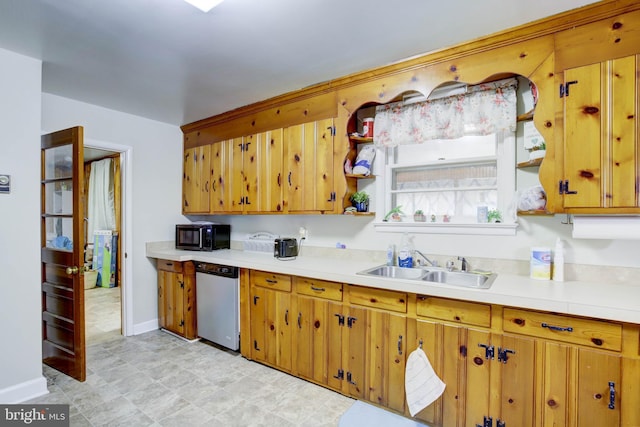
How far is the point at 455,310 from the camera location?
1.84m

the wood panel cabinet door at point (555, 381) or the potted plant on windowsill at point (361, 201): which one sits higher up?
the potted plant on windowsill at point (361, 201)

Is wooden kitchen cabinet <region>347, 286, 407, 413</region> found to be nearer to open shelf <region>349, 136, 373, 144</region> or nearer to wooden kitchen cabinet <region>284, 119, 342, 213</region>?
wooden kitchen cabinet <region>284, 119, 342, 213</region>

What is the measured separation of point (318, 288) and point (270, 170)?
50.7 inches

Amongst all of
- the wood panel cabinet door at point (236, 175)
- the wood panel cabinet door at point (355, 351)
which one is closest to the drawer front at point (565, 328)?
the wood panel cabinet door at point (355, 351)

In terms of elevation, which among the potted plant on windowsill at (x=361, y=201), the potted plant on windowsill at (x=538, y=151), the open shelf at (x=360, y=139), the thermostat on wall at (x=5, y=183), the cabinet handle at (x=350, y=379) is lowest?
the cabinet handle at (x=350, y=379)

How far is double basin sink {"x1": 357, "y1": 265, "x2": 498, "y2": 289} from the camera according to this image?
7.06 ft

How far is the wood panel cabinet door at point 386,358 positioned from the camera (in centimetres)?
204

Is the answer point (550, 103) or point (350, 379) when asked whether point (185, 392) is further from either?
point (550, 103)

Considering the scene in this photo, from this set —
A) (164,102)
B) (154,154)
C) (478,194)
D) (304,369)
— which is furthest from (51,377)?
(478,194)

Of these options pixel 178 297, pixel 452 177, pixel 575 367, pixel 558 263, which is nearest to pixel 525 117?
pixel 452 177

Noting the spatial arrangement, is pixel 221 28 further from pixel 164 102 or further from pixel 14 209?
pixel 14 209

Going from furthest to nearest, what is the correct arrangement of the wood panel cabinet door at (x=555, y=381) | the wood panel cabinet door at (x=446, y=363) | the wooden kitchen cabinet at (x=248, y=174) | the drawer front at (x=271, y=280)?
the wooden kitchen cabinet at (x=248, y=174), the drawer front at (x=271, y=280), the wood panel cabinet door at (x=446, y=363), the wood panel cabinet door at (x=555, y=381)

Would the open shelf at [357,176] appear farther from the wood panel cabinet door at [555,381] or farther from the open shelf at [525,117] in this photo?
the wood panel cabinet door at [555,381]

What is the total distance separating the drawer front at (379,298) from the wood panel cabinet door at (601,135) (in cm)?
107
